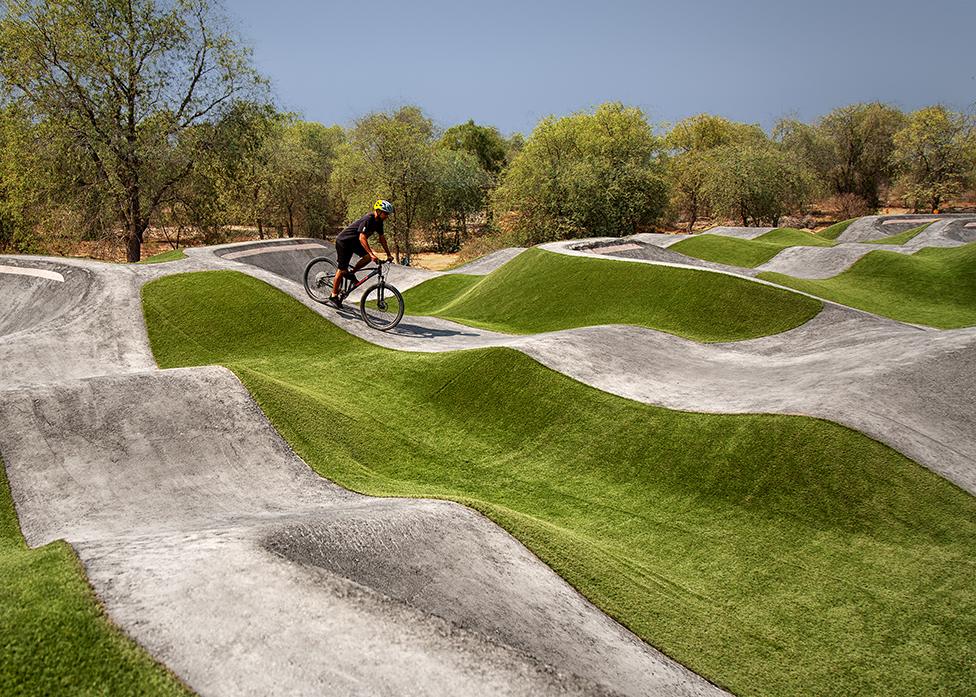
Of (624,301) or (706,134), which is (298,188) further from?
(706,134)

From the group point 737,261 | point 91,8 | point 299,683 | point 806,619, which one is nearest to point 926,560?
point 806,619

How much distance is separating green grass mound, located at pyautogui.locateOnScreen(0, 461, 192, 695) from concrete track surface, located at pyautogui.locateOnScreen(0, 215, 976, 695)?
14cm

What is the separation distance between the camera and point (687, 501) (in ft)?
35.5

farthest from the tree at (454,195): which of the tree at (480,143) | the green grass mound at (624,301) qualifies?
the green grass mound at (624,301)

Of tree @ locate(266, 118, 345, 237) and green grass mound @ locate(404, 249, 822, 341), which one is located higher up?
tree @ locate(266, 118, 345, 237)

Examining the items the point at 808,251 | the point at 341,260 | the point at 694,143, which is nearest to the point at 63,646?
the point at 341,260

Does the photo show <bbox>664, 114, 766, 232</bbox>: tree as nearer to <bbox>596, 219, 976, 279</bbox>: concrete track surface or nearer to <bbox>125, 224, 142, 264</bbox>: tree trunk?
<bbox>596, 219, 976, 279</bbox>: concrete track surface

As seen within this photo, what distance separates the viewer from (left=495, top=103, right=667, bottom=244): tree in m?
56.0

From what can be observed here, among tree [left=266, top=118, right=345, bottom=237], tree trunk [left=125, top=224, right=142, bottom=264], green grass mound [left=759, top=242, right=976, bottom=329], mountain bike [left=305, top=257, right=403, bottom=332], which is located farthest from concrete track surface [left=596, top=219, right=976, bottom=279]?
tree [left=266, top=118, right=345, bottom=237]

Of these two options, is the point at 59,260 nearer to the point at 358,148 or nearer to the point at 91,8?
the point at 91,8

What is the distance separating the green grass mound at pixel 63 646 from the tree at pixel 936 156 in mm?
87443

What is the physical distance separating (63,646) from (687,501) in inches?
355

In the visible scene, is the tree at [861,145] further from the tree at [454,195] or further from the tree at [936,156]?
the tree at [454,195]

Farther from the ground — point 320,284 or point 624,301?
point 320,284
